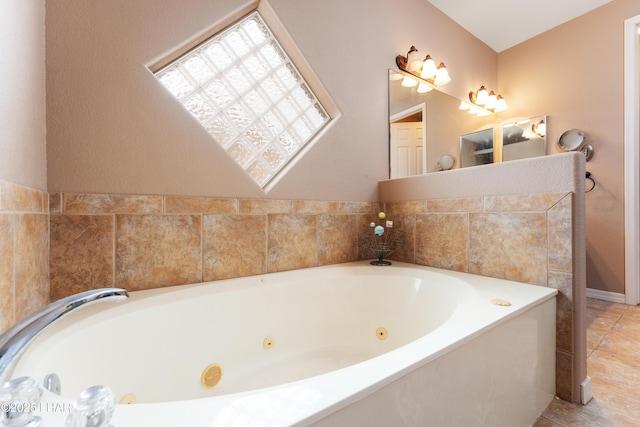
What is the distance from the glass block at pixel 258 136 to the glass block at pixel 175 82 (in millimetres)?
339

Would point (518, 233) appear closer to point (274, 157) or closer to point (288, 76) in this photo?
point (274, 157)

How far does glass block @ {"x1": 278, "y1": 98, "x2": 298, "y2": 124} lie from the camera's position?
5.40 ft

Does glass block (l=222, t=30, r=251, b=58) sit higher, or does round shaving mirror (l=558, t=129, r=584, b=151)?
glass block (l=222, t=30, r=251, b=58)

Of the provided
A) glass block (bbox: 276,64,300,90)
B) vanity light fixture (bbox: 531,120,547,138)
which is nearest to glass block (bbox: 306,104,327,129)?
glass block (bbox: 276,64,300,90)

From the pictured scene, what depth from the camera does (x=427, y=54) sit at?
2.31 m

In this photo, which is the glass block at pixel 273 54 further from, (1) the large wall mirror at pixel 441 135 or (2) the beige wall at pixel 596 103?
(2) the beige wall at pixel 596 103

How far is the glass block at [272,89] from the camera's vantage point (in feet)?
5.19

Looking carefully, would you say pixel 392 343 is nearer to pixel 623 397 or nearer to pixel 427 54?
pixel 623 397

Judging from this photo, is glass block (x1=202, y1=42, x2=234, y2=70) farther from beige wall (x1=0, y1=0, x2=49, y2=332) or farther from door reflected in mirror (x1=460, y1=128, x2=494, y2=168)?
door reflected in mirror (x1=460, y1=128, x2=494, y2=168)

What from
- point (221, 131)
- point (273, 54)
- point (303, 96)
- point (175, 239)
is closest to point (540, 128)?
point (303, 96)

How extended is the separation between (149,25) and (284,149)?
0.82 m

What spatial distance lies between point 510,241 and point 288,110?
1399 millimetres

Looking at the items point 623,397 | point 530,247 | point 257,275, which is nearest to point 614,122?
point 530,247

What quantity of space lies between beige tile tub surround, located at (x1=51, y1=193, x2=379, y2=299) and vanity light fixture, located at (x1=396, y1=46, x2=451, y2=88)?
4.29 ft
